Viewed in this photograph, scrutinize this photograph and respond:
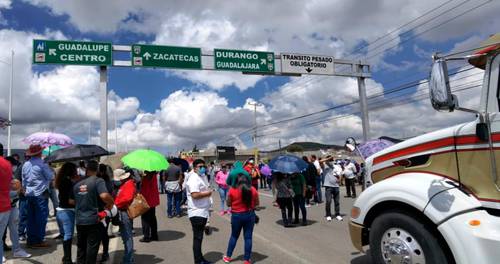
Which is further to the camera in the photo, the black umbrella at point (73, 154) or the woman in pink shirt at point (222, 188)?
the woman in pink shirt at point (222, 188)

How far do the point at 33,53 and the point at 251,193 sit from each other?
42.4 feet

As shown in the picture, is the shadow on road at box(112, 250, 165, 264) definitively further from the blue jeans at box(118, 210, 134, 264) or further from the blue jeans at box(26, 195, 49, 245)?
the blue jeans at box(26, 195, 49, 245)

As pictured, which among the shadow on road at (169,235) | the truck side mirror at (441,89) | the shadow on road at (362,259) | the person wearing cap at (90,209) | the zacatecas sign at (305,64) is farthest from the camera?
the zacatecas sign at (305,64)

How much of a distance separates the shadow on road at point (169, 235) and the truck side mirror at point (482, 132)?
6.86m

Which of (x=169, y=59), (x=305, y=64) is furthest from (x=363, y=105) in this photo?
(x=169, y=59)

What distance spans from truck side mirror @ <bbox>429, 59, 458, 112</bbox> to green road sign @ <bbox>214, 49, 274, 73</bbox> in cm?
1406

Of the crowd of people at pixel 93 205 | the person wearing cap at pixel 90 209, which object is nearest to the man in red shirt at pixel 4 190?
the crowd of people at pixel 93 205

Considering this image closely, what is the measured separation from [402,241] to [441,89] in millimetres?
1837

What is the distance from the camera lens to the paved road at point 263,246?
6.94 meters

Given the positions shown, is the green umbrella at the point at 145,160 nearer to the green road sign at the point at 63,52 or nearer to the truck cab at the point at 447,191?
the truck cab at the point at 447,191

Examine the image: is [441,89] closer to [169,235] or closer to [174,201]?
[169,235]

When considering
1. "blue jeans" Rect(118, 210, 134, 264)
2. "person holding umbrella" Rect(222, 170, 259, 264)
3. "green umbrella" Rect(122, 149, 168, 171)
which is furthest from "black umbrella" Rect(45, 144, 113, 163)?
"person holding umbrella" Rect(222, 170, 259, 264)

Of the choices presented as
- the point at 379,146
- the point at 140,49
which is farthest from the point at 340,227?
the point at 140,49

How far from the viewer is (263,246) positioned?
25.8 feet
